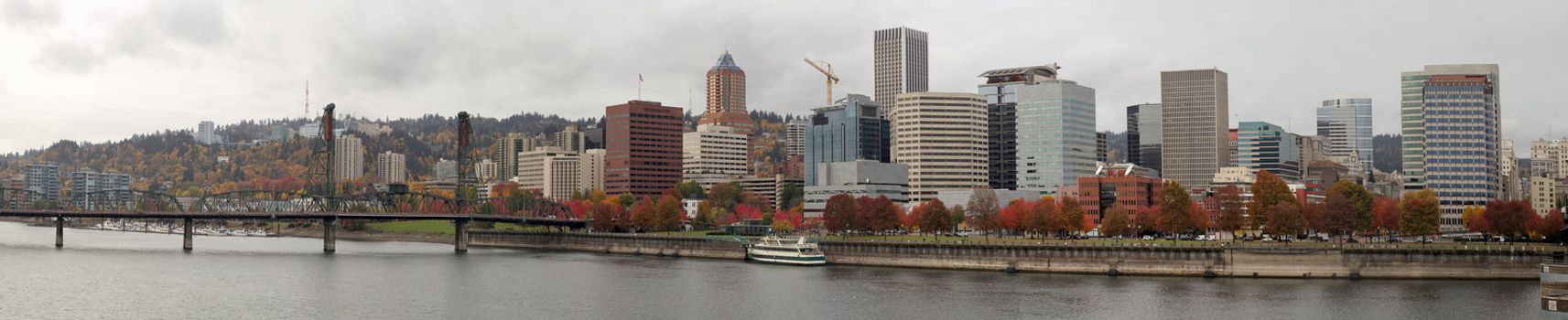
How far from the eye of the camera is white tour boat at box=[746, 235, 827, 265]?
433 ft

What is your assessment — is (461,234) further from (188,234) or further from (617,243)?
(188,234)

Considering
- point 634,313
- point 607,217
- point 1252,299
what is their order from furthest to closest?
point 607,217 → point 1252,299 → point 634,313

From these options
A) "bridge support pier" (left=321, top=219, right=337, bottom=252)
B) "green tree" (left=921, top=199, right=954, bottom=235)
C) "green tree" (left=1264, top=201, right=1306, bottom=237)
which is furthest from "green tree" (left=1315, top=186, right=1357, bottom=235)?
"bridge support pier" (left=321, top=219, right=337, bottom=252)

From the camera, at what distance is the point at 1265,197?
14462 cm

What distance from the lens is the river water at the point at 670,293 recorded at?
82.2 m

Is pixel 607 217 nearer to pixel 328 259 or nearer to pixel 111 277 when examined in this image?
pixel 328 259

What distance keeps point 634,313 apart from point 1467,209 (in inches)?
6343

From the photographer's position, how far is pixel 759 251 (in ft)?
457

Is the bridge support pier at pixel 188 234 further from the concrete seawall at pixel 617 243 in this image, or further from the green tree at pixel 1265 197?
the green tree at pixel 1265 197

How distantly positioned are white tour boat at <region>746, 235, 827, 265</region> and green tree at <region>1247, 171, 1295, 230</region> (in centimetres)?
4463

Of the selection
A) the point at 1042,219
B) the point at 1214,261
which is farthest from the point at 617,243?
the point at 1214,261

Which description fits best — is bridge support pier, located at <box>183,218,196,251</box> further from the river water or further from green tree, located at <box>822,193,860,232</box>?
green tree, located at <box>822,193,860,232</box>

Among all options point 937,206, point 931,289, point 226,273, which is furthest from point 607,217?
point 931,289

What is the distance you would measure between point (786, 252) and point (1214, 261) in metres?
43.2
